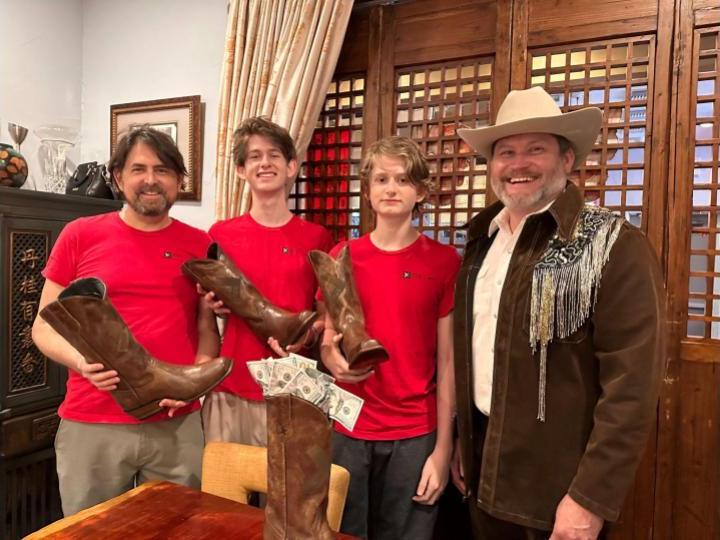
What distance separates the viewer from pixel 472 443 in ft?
4.58

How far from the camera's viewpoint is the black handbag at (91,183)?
264 centimetres

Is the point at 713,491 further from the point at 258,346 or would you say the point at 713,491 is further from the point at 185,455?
the point at 185,455

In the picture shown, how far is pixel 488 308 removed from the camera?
1378 millimetres

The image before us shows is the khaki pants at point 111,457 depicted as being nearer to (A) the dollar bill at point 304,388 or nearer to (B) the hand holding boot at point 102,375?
(B) the hand holding boot at point 102,375

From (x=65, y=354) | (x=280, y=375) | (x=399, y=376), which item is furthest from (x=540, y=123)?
(x=65, y=354)

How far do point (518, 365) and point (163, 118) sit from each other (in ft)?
7.36

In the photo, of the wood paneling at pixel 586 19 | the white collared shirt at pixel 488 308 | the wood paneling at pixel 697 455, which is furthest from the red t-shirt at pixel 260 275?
the wood paneling at pixel 697 455

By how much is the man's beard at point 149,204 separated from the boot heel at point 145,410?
557 mm

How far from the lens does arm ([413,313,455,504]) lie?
1.46 metres

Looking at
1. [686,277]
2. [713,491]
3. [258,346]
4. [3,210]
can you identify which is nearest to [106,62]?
[3,210]

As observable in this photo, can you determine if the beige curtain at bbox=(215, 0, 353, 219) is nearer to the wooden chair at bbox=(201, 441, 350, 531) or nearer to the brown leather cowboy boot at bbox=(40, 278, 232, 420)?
the brown leather cowboy boot at bbox=(40, 278, 232, 420)

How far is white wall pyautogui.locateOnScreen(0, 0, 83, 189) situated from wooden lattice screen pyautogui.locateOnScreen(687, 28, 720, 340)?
2.97m

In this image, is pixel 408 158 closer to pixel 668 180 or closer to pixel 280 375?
pixel 280 375

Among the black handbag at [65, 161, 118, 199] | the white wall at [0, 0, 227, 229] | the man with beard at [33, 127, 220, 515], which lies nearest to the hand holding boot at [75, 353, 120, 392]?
the man with beard at [33, 127, 220, 515]
